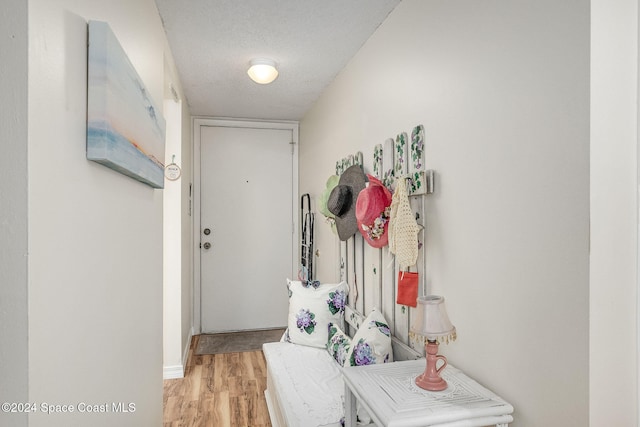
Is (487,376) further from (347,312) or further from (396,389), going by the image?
(347,312)

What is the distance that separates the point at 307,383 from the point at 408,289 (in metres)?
0.78

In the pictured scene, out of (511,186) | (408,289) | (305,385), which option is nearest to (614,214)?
(511,186)

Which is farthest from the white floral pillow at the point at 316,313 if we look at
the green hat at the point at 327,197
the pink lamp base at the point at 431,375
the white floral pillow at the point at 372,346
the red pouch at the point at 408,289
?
the pink lamp base at the point at 431,375

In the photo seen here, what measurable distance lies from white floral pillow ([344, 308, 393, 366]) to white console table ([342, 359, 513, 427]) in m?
0.37

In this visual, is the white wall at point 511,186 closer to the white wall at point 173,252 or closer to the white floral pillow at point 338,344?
the white floral pillow at point 338,344

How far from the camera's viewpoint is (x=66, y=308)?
849 millimetres

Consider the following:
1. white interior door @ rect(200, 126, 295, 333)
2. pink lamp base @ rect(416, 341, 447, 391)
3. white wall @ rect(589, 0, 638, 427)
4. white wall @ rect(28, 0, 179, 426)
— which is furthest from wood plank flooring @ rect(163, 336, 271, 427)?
white wall @ rect(589, 0, 638, 427)

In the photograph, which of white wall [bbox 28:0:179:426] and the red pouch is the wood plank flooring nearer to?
white wall [bbox 28:0:179:426]

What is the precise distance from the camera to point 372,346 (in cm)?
183

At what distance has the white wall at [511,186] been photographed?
1.00 m

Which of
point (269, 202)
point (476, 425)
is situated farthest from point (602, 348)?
point (269, 202)

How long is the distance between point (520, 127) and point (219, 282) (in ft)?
12.0

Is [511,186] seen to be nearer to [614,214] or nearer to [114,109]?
[614,214]
